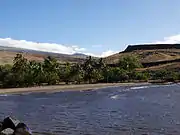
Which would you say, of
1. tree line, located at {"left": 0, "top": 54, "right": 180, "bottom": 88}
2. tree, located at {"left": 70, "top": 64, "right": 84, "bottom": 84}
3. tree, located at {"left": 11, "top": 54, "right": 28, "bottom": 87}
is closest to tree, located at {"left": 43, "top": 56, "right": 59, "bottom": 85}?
tree line, located at {"left": 0, "top": 54, "right": 180, "bottom": 88}

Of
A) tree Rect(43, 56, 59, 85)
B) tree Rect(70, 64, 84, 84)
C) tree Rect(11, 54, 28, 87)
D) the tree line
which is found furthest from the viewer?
tree Rect(70, 64, 84, 84)

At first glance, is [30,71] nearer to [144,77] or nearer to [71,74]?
[71,74]

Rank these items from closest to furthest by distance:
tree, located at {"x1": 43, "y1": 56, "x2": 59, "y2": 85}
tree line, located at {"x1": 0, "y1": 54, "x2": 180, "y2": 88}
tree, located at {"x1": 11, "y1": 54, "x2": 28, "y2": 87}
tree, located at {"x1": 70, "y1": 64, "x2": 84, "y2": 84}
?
tree, located at {"x1": 11, "y1": 54, "x2": 28, "y2": 87}, tree line, located at {"x1": 0, "y1": 54, "x2": 180, "y2": 88}, tree, located at {"x1": 43, "y1": 56, "x2": 59, "y2": 85}, tree, located at {"x1": 70, "y1": 64, "x2": 84, "y2": 84}

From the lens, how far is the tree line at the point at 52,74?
13850 centimetres

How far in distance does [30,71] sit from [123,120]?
324 ft

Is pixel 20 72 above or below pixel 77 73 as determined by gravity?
above

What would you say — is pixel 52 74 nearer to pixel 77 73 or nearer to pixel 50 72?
pixel 50 72

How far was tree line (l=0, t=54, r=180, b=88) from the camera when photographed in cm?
13850

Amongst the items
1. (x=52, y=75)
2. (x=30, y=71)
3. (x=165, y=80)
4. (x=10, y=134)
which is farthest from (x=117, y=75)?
(x=10, y=134)

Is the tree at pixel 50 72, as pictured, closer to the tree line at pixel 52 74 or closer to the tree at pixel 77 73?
the tree line at pixel 52 74

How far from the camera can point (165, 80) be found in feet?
638

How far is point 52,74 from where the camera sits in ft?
495

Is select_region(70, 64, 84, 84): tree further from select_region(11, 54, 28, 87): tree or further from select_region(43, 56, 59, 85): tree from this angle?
select_region(11, 54, 28, 87): tree

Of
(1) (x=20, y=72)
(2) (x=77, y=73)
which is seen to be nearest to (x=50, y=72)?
(2) (x=77, y=73)
